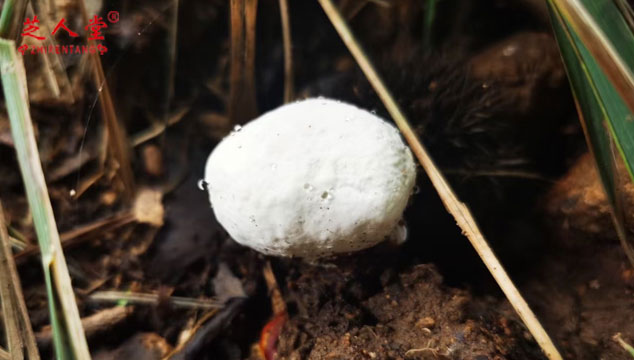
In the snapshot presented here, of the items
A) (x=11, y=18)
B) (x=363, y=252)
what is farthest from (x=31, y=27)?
(x=363, y=252)

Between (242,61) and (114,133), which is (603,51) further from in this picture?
(114,133)

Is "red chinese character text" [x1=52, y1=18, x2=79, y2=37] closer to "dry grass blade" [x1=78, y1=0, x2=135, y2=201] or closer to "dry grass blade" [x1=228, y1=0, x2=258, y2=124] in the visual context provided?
"dry grass blade" [x1=78, y1=0, x2=135, y2=201]

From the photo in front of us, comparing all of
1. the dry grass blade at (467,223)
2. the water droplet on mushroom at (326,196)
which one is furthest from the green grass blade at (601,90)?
the water droplet on mushroom at (326,196)

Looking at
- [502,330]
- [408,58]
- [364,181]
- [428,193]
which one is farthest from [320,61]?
[502,330]

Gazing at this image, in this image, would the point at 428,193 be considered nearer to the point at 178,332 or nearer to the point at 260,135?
the point at 260,135

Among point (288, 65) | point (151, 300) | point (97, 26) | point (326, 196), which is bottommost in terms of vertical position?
point (151, 300)

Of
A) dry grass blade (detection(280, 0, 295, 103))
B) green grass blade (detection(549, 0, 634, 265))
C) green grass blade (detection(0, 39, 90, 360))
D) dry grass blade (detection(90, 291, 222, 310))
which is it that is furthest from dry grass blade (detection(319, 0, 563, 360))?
green grass blade (detection(0, 39, 90, 360))
